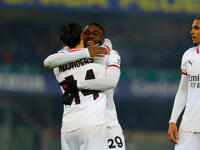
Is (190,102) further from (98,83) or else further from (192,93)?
(98,83)

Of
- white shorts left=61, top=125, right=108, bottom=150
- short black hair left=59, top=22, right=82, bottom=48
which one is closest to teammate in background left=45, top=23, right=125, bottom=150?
short black hair left=59, top=22, right=82, bottom=48

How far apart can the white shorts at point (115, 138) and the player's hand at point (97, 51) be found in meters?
0.86

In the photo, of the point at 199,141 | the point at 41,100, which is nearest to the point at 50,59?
the point at 199,141

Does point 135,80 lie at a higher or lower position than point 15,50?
lower

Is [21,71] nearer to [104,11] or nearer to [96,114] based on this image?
[104,11]

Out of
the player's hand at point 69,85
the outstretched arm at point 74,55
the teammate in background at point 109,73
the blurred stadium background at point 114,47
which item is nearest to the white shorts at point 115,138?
the teammate in background at point 109,73

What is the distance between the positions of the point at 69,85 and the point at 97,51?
0.37 metres

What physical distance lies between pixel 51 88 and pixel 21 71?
1160mm

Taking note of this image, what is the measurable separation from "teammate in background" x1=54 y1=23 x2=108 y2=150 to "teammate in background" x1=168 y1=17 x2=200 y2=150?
744mm

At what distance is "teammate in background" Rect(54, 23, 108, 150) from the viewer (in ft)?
14.4

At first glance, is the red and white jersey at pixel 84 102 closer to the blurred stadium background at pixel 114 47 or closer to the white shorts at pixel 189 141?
the white shorts at pixel 189 141

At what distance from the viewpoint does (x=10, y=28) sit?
A: 18781 millimetres

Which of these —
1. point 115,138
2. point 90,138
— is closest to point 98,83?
point 90,138

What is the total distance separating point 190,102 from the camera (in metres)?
4.75
